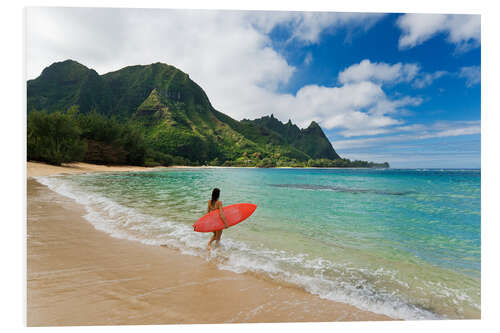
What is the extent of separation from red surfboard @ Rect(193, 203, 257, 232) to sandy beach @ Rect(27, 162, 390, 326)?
532 millimetres

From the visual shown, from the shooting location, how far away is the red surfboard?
412cm

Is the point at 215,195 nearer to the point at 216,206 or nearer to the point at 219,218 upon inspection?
the point at 216,206

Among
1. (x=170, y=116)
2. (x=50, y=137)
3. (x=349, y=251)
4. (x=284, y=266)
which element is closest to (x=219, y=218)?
(x=284, y=266)

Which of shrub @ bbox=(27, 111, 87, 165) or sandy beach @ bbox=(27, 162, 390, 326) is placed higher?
shrub @ bbox=(27, 111, 87, 165)

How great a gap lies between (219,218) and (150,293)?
1.64 metres

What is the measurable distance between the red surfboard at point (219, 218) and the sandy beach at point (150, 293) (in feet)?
1.74

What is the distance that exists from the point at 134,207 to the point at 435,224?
9921 mm

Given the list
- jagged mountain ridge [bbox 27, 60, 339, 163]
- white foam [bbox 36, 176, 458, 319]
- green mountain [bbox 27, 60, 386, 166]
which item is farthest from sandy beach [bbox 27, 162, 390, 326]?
jagged mountain ridge [bbox 27, 60, 339, 163]

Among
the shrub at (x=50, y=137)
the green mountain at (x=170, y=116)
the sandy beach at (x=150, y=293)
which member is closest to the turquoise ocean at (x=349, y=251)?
the sandy beach at (x=150, y=293)

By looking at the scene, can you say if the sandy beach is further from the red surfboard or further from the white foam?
the red surfboard

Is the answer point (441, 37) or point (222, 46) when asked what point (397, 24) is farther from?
point (222, 46)
